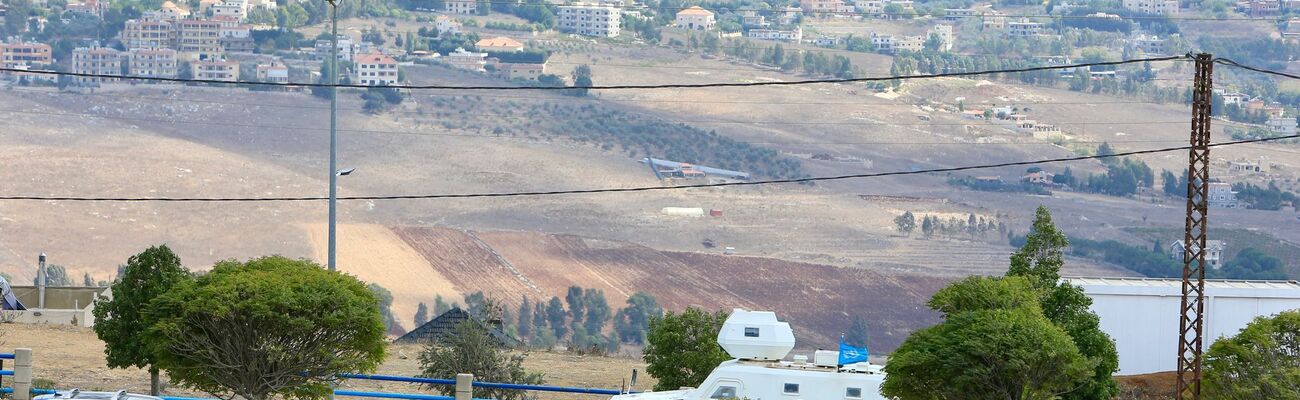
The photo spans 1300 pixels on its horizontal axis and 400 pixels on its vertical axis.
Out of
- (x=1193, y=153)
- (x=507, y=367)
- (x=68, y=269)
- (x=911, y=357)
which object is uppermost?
(x=1193, y=153)

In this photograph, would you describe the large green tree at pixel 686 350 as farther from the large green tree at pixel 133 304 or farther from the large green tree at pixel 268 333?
the large green tree at pixel 133 304

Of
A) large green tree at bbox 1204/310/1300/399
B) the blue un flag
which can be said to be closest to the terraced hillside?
the blue un flag

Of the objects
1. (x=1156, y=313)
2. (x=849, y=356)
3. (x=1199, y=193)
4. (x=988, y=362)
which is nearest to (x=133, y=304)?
(x=849, y=356)

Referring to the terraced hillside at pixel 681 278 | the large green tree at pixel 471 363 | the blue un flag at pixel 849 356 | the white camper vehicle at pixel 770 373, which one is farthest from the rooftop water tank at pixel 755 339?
the terraced hillside at pixel 681 278

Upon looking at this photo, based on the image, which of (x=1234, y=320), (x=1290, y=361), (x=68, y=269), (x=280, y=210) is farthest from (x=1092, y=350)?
(x=280, y=210)

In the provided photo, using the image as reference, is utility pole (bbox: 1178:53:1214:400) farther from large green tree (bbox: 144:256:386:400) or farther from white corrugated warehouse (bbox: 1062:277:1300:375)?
white corrugated warehouse (bbox: 1062:277:1300:375)

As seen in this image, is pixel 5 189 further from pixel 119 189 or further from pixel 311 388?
pixel 311 388

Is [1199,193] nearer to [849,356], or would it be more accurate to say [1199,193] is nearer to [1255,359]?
[1255,359]
